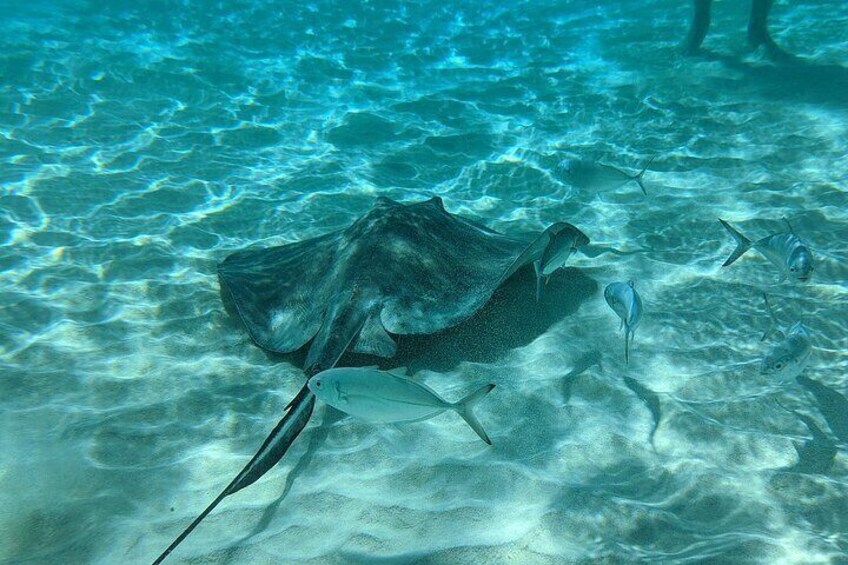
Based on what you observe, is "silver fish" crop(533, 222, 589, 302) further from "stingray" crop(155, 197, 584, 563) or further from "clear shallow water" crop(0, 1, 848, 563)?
"clear shallow water" crop(0, 1, 848, 563)

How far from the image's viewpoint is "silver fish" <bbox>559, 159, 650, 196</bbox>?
630 centimetres

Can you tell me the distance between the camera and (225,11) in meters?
20.7

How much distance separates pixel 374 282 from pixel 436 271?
24.1 inches

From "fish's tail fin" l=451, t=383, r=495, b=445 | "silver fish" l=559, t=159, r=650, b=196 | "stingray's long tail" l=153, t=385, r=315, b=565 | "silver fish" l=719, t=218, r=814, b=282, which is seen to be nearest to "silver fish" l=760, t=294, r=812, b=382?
"silver fish" l=719, t=218, r=814, b=282

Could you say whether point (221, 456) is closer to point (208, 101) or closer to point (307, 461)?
point (307, 461)

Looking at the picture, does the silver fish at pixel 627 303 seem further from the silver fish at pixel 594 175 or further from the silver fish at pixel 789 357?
the silver fish at pixel 594 175

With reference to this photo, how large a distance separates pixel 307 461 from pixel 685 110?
10.7 metres

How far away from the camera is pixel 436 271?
4.53 metres

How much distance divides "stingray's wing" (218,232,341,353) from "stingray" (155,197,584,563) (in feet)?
0.04

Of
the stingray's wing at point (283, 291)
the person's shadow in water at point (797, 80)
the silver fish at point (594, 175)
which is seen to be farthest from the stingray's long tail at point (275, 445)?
the person's shadow in water at point (797, 80)

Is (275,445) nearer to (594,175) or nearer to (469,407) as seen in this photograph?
(469,407)

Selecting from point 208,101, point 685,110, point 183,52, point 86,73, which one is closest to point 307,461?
point 685,110

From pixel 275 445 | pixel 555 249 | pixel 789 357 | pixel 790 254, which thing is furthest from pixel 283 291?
pixel 790 254

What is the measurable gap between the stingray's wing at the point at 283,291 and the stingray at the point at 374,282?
0.01m
